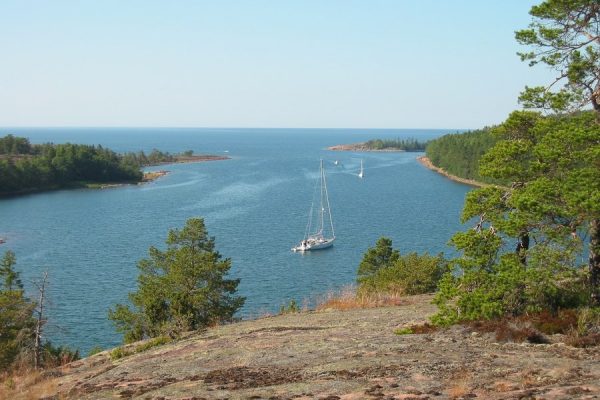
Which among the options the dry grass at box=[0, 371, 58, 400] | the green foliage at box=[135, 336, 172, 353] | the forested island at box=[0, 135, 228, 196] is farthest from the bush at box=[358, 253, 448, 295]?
the forested island at box=[0, 135, 228, 196]

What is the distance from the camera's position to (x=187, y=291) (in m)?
30.2

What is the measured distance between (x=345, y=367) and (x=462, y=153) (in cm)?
15258

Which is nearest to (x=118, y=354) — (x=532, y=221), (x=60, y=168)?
(x=532, y=221)

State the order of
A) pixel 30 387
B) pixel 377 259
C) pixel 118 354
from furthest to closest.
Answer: pixel 377 259 < pixel 118 354 < pixel 30 387

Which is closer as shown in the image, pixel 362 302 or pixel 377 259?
pixel 362 302

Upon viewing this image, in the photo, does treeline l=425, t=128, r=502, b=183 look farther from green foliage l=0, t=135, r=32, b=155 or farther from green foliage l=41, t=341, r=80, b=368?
green foliage l=0, t=135, r=32, b=155

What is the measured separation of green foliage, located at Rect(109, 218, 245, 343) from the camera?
28.1m

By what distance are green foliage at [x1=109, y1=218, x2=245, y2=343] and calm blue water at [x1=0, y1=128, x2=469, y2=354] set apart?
5.07 meters

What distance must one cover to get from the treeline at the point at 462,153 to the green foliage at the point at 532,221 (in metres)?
124

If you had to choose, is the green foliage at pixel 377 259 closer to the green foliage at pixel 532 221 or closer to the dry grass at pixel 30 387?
the green foliage at pixel 532 221

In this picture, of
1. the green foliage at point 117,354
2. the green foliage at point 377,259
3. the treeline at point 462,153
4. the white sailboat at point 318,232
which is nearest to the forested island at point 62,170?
the white sailboat at point 318,232

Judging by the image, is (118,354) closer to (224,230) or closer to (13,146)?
(224,230)

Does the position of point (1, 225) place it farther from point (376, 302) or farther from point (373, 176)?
point (373, 176)

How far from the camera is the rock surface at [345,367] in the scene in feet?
37.1
